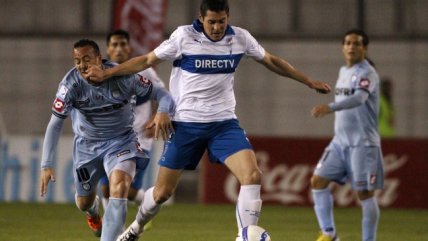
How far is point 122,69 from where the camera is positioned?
30.7 feet

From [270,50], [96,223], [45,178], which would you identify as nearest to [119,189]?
[45,178]

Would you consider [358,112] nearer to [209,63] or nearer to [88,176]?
[209,63]

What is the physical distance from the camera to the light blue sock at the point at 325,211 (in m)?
11.3

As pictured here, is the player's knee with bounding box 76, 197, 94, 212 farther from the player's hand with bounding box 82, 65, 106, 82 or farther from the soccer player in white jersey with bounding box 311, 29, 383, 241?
the soccer player in white jersey with bounding box 311, 29, 383, 241

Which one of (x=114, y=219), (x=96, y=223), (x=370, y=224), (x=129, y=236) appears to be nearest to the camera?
(x=114, y=219)

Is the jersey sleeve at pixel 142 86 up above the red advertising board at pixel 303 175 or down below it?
above

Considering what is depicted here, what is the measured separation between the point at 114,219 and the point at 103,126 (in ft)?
3.65

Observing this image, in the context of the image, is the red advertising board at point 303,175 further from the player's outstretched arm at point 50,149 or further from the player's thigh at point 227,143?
the player's outstretched arm at point 50,149

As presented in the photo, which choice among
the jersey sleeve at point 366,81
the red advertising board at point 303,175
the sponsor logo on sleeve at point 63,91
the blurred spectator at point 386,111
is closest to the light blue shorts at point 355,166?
the jersey sleeve at point 366,81

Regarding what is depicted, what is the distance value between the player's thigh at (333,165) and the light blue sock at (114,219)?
9.66 ft

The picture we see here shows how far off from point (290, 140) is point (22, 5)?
530 centimetres

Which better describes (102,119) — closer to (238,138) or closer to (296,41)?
(238,138)

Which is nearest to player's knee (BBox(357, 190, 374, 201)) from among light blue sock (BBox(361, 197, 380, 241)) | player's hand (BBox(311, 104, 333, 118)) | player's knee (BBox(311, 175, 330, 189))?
light blue sock (BBox(361, 197, 380, 241))

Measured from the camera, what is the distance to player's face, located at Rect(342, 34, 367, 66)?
444 inches
